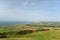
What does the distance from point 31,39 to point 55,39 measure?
5685 mm

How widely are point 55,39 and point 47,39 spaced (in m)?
1.88

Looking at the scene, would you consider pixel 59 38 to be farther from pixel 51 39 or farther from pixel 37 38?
pixel 37 38

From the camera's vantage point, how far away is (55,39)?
2944 cm

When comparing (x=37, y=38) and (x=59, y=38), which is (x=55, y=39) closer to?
(x=59, y=38)

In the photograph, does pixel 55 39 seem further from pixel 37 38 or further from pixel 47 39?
pixel 37 38

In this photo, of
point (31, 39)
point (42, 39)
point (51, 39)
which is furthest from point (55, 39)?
point (31, 39)

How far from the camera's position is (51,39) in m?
29.8

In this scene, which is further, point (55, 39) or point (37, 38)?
point (37, 38)

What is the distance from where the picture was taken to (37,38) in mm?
31500

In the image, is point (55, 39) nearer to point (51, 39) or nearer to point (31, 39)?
point (51, 39)

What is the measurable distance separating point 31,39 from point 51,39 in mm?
4769

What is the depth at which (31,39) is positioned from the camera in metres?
30.2

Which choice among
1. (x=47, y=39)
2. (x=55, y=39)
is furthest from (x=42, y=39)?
(x=55, y=39)

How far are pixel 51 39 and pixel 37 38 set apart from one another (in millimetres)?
3661
